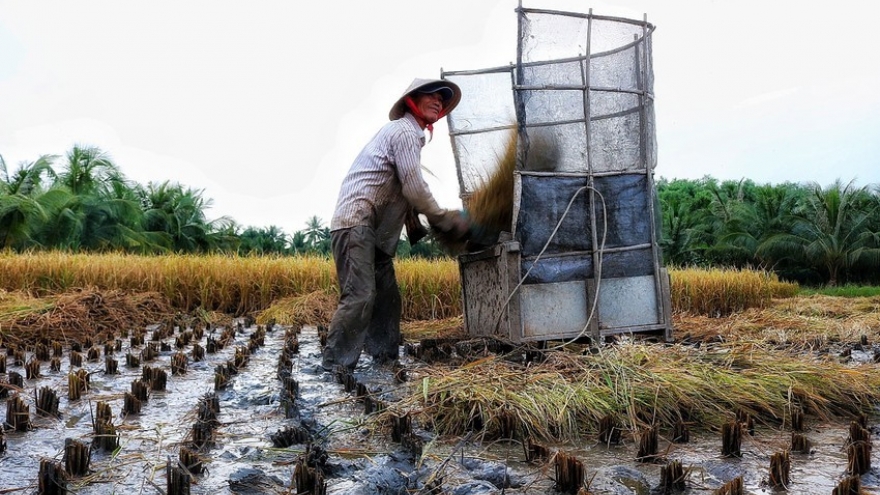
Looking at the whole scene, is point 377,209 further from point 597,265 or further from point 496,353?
point 597,265

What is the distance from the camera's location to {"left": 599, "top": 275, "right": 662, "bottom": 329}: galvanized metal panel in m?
5.73

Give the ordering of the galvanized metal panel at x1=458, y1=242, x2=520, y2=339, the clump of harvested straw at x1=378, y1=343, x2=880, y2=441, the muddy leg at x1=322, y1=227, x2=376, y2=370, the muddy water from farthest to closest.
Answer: the galvanized metal panel at x1=458, y1=242, x2=520, y2=339, the muddy leg at x1=322, y1=227, x2=376, y2=370, the clump of harvested straw at x1=378, y1=343, x2=880, y2=441, the muddy water

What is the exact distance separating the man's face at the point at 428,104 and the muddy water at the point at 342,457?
6.95 ft

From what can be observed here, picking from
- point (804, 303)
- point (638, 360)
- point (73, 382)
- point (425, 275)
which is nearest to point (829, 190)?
point (804, 303)

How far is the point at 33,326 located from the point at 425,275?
4741mm

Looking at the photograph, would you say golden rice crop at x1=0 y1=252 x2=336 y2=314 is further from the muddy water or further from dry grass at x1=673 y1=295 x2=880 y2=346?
the muddy water

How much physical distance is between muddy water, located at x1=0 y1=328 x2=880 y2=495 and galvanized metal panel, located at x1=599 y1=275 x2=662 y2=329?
1.92m

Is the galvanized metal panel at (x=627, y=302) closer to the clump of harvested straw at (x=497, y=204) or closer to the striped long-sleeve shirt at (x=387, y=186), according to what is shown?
the clump of harvested straw at (x=497, y=204)

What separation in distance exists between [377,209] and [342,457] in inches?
101

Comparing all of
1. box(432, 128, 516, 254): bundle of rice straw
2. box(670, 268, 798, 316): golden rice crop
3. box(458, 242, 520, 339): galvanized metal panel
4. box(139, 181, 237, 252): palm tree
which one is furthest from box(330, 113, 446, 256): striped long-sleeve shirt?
box(139, 181, 237, 252): palm tree

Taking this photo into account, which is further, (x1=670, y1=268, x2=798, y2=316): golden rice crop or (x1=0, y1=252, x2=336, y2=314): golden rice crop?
(x1=670, y1=268, x2=798, y2=316): golden rice crop

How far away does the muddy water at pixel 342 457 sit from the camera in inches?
114

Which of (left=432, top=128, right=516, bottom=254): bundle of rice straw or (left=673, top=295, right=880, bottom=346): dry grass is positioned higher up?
(left=432, top=128, right=516, bottom=254): bundle of rice straw

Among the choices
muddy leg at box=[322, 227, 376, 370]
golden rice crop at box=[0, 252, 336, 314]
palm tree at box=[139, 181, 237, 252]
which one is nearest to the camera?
muddy leg at box=[322, 227, 376, 370]
